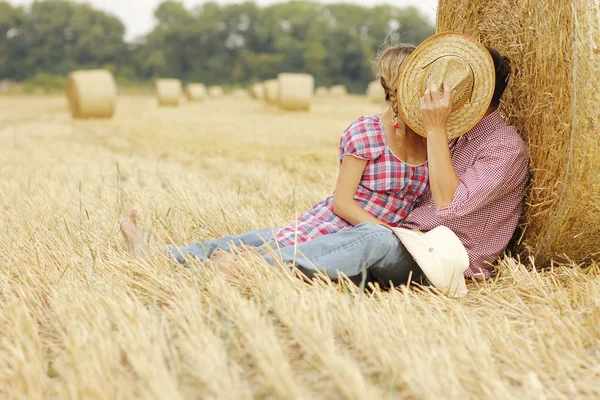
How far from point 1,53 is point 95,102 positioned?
35.9 meters

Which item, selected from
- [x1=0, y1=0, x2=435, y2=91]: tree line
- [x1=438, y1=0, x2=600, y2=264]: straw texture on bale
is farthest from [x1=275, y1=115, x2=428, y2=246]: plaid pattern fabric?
[x1=0, y1=0, x2=435, y2=91]: tree line

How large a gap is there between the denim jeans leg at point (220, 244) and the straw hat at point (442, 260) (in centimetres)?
58

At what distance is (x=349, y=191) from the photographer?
260 centimetres

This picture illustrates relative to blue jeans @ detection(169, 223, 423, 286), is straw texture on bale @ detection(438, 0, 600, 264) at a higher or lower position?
higher

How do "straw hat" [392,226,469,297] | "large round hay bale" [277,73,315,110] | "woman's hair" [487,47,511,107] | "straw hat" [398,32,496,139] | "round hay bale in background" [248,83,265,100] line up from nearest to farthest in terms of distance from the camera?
"straw hat" [392,226,469,297], "straw hat" [398,32,496,139], "woman's hair" [487,47,511,107], "large round hay bale" [277,73,315,110], "round hay bale in background" [248,83,265,100]

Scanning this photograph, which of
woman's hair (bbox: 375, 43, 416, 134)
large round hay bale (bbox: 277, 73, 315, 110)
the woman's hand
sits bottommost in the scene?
large round hay bale (bbox: 277, 73, 315, 110)

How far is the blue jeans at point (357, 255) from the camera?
2.28m

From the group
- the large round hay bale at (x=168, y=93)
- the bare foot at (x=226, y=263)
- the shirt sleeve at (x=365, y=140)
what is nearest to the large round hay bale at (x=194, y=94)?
the large round hay bale at (x=168, y=93)

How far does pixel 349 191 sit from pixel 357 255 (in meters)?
0.38

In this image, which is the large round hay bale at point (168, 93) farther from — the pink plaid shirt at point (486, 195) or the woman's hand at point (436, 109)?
the woman's hand at point (436, 109)

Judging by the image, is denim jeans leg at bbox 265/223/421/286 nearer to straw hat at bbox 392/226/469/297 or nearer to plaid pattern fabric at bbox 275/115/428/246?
straw hat at bbox 392/226/469/297

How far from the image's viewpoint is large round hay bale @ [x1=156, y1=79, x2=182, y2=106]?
1795 cm

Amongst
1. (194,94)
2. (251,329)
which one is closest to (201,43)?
(194,94)

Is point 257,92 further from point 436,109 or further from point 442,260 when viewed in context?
point 442,260
